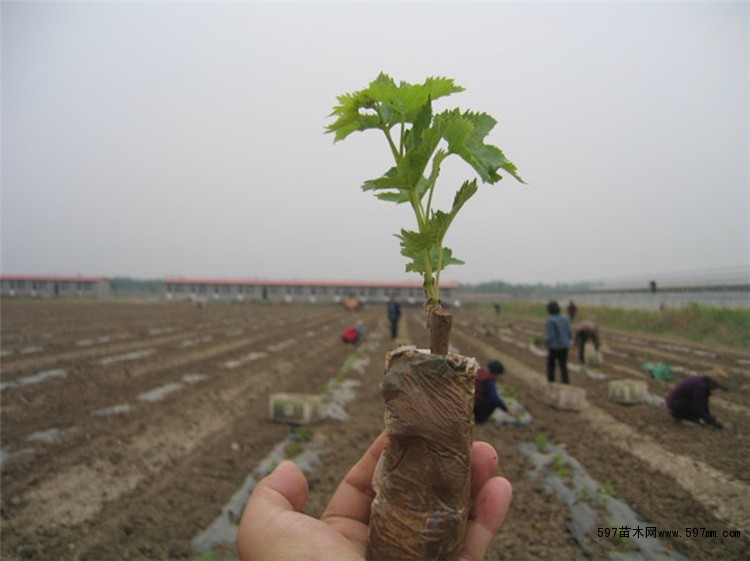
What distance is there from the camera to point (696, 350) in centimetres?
1819

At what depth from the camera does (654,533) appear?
15.4 feet

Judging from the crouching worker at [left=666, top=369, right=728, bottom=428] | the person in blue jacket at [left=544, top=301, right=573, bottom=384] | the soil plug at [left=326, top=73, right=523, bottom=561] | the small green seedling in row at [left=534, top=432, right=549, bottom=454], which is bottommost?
the small green seedling in row at [left=534, top=432, right=549, bottom=454]

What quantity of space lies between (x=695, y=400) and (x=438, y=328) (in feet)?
27.7

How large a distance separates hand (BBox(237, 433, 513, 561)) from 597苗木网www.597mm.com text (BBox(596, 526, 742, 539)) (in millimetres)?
3770

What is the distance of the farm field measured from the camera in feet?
15.3

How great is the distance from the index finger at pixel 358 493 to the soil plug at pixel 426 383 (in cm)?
28

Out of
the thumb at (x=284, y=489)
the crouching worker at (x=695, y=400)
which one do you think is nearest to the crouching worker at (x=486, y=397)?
the crouching worker at (x=695, y=400)

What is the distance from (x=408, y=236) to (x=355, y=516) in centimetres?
134

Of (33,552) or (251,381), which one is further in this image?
(251,381)

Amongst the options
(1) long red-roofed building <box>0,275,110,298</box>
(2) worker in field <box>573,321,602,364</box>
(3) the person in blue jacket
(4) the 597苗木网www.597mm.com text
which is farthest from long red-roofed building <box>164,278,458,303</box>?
(4) the 597苗木网www.597mm.com text

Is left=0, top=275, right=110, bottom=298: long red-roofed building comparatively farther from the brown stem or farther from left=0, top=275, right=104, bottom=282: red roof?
the brown stem

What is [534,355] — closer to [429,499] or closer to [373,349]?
[373,349]

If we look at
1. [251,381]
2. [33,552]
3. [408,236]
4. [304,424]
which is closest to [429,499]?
[408,236]

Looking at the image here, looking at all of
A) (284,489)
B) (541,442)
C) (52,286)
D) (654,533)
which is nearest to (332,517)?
(284,489)
